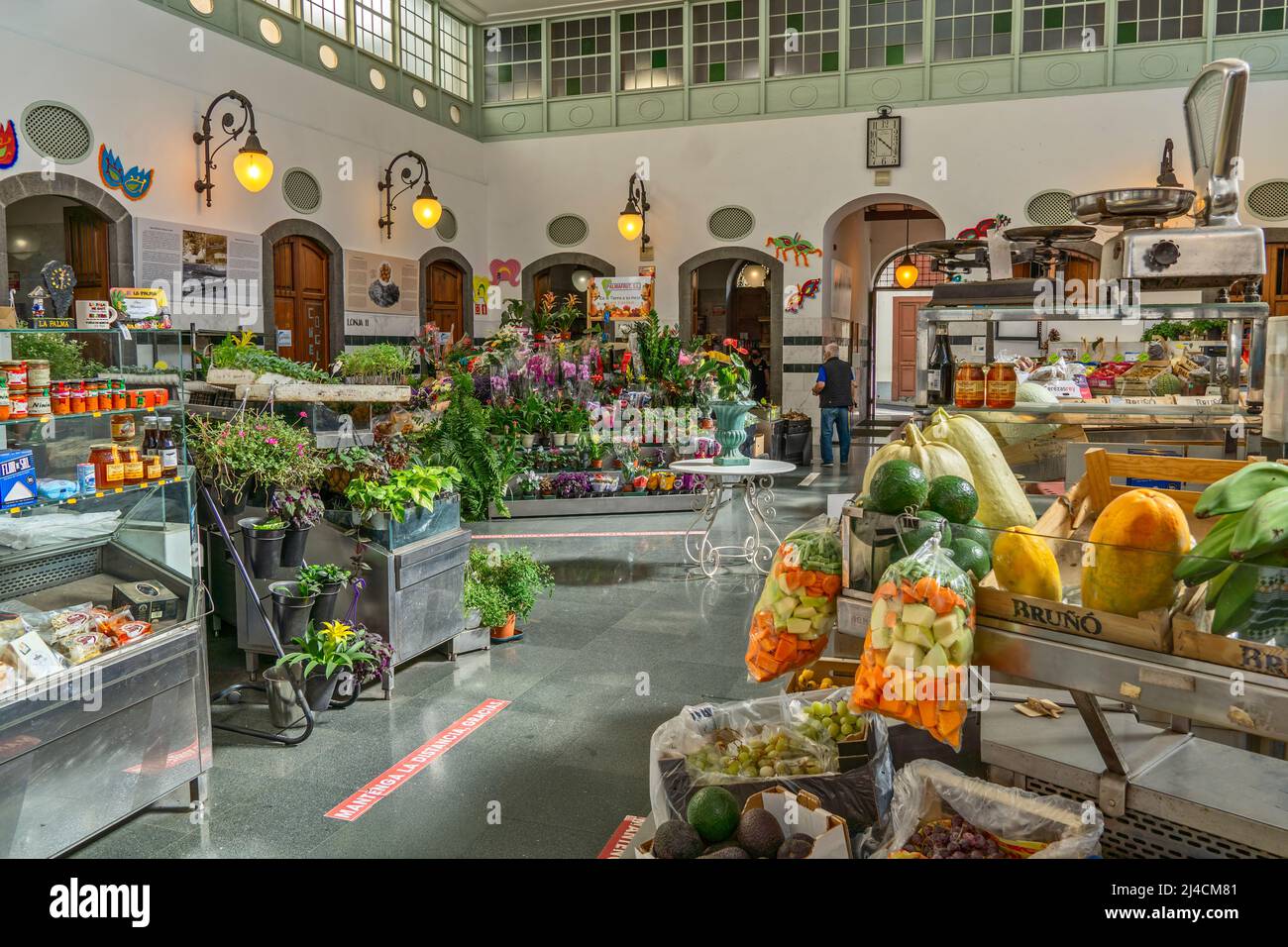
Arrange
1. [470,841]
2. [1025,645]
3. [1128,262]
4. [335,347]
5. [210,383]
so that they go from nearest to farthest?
1. [1025,645]
2. [1128,262]
3. [470,841]
4. [210,383]
5. [335,347]

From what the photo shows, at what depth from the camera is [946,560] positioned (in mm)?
1479

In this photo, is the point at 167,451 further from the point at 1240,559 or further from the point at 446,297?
the point at 446,297

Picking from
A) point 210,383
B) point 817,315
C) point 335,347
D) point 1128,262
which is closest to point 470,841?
point 1128,262

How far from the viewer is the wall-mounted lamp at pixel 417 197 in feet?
39.0

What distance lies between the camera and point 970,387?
2.55 m

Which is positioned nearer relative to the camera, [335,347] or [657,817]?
[657,817]

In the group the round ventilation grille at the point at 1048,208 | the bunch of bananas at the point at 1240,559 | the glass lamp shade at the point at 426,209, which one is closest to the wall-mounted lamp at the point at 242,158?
the glass lamp shade at the point at 426,209

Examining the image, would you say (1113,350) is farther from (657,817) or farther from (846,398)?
(657,817)

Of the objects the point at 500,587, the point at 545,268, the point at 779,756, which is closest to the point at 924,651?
the point at 779,756

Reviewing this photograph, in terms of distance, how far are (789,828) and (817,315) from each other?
11.8m

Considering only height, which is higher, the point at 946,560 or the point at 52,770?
the point at 946,560

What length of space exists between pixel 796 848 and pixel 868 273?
17573mm

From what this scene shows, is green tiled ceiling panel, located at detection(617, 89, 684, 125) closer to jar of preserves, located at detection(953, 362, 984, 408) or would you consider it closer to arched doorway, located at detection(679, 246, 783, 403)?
arched doorway, located at detection(679, 246, 783, 403)

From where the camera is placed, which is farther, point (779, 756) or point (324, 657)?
point (324, 657)
